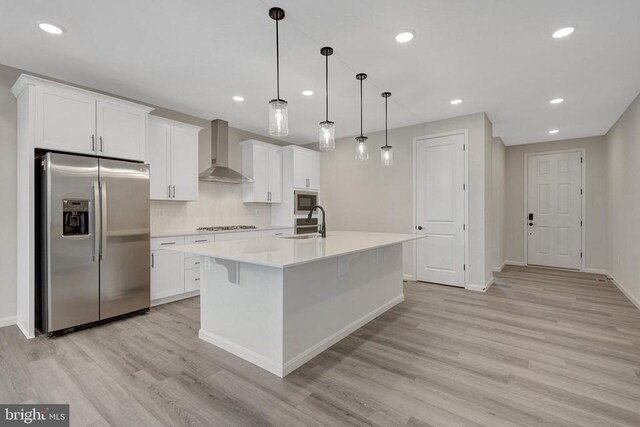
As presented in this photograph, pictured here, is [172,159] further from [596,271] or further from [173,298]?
[596,271]

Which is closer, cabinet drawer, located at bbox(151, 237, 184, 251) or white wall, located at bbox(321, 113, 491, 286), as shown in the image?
cabinet drawer, located at bbox(151, 237, 184, 251)

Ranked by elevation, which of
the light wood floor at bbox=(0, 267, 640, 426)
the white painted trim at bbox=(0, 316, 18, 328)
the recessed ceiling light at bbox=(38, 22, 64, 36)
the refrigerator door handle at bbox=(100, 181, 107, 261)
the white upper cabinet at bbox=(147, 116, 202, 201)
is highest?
the recessed ceiling light at bbox=(38, 22, 64, 36)

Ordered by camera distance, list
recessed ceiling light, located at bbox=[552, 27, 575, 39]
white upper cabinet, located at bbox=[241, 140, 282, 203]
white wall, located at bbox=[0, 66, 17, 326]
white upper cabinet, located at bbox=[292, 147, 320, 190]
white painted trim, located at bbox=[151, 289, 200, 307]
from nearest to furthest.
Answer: recessed ceiling light, located at bbox=[552, 27, 575, 39] → white wall, located at bbox=[0, 66, 17, 326] → white painted trim, located at bbox=[151, 289, 200, 307] → white upper cabinet, located at bbox=[241, 140, 282, 203] → white upper cabinet, located at bbox=[292, 147, 320, 190]

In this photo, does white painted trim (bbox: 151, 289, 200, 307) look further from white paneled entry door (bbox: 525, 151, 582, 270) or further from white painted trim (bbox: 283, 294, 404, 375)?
white paneled entry door (bbox: 525, 151, 582, 270)

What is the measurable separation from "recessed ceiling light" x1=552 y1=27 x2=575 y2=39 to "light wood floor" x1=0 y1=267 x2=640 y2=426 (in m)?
2.65

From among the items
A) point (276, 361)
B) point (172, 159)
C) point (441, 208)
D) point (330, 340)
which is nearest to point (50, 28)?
point (172, 159)

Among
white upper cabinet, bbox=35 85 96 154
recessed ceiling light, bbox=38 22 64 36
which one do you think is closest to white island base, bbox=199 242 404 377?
white upper cabinet, bbox=35 85 96 154

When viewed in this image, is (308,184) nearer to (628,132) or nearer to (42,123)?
(42,123)

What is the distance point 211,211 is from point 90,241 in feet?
6.40

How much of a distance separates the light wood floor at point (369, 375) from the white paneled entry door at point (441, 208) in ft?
4.57

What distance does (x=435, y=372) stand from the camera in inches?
88.2

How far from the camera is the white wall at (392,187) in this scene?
176 inches

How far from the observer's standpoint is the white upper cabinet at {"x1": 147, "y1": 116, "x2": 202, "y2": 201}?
389 centimetres

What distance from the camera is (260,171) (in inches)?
211
